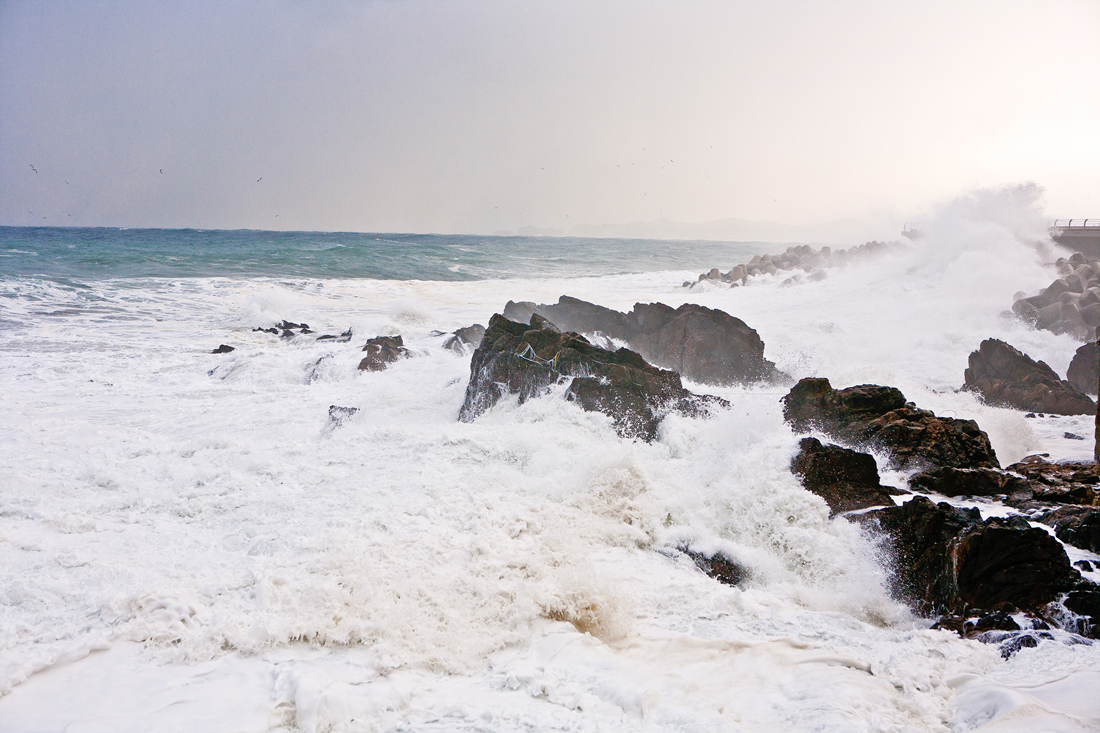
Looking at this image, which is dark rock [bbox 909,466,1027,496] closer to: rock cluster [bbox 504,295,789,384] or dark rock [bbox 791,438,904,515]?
dark rock [bbox 791,438,904,515]

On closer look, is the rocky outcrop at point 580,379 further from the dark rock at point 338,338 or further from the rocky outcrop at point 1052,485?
the dark rock at point 338,338

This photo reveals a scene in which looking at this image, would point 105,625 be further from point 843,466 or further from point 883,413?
point 883,413

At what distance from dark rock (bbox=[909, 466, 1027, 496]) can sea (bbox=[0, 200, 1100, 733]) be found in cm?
18

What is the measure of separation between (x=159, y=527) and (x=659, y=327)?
9952mm

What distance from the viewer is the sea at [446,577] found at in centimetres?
301

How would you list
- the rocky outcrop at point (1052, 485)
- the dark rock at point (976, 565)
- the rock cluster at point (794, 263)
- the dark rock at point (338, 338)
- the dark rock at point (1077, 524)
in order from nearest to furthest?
1. the dark rock at point (976, 565)
2. the dark rock at point (1077, 524)
3. the rocky outcrop at point (1052, 485)
4. the dark rock at point (338, 338)
5. the rock cluster at point (794, 263)

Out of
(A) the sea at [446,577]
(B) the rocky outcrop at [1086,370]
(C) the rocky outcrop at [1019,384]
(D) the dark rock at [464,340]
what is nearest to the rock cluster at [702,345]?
(A) the sea at [446,577]

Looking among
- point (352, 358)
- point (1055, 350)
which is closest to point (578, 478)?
point (352, 358)

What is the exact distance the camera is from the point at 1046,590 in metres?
3.71

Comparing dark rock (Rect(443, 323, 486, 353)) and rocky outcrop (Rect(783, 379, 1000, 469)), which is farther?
dark rock (Rect(443, 323, 486, 353))

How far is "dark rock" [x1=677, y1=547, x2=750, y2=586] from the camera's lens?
14.9 ft

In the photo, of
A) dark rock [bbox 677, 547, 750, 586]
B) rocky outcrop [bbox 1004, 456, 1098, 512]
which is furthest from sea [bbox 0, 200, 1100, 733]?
rocky outcrop [bbox 1004, 456, 1098, 512]

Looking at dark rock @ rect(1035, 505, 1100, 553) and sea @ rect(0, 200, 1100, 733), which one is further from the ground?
dark rock @ rect(1035, 505, 1100, 553)

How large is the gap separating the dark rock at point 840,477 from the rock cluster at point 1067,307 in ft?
38.9
